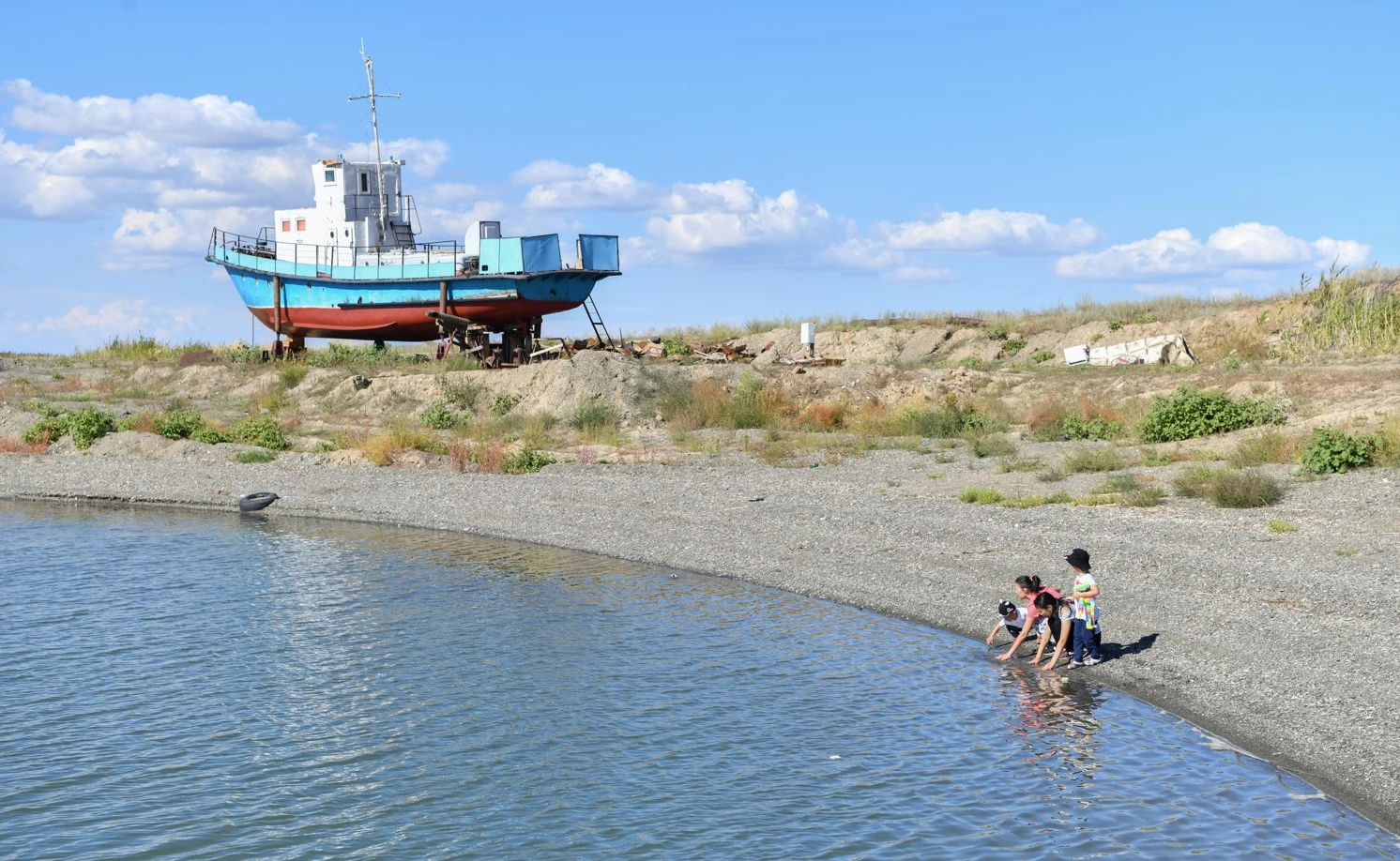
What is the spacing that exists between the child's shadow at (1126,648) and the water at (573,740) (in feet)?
2.95

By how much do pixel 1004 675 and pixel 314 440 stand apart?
75.7 feet

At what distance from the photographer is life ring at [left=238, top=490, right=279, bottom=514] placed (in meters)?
25.8

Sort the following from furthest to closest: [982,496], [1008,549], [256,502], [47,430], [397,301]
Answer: [397,301] < [47,430] < [256,502] < [982,496] < [1008,549]

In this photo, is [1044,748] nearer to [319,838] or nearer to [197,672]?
[319,838]

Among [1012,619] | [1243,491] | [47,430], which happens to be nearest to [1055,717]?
[1012,619]

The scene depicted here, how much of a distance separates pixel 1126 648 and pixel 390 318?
32.2 metres

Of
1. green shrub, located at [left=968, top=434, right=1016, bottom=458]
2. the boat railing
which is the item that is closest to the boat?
the boat railing

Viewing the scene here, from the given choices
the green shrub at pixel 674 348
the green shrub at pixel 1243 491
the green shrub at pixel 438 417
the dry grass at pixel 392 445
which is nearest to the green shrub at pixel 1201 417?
the green shrub at pixel 1243 491

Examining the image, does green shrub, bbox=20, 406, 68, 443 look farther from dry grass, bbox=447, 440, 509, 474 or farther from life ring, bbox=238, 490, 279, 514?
dry grass, bbox=447, 440, 509, 474

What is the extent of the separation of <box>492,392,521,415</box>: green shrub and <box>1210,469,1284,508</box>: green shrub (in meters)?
20.1

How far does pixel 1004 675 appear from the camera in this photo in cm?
1341

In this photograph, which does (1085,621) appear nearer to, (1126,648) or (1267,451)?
(1126,648)

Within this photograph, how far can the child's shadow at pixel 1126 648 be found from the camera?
44.3 ft

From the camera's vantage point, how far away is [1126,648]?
538 inches
